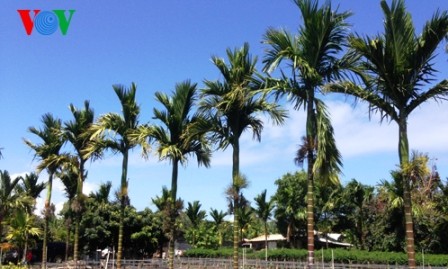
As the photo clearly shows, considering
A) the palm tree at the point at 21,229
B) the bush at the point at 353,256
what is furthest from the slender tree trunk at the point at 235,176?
the palm tree at the point at 21,229

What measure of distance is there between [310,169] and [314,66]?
2.38 m

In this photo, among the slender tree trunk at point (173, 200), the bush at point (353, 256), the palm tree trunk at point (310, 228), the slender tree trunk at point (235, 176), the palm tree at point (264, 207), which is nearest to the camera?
the palm tree trunk at point (310, 228)

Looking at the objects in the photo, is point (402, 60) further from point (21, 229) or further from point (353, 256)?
point (21, 229)

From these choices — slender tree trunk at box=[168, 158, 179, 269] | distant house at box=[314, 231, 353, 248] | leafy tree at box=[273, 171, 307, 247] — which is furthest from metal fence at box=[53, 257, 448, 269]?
distant house at box=[314, 231, 353, 248]

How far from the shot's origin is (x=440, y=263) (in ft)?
86.8

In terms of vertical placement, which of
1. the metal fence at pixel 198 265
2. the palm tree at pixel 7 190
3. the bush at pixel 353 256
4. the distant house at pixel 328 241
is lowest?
the metal fence at pixel 198 265

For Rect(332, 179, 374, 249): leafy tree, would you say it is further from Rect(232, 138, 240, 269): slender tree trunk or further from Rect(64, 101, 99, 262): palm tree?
Rect(232, 138, 240, 269): slender tree trunk

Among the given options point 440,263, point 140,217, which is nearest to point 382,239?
point 440,263

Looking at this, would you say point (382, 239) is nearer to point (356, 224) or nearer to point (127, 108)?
point (356, 224)

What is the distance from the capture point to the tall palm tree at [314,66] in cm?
1079

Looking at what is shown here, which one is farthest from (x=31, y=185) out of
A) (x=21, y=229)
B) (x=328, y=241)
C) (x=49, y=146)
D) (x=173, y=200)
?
(x=328, y=241)

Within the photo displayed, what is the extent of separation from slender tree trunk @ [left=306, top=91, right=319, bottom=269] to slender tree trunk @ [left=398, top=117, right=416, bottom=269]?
2.02 meters

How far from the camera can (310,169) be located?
10828 millimetres

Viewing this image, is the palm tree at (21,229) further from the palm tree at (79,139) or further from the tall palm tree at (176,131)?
the tall palm tree at (176,131)
